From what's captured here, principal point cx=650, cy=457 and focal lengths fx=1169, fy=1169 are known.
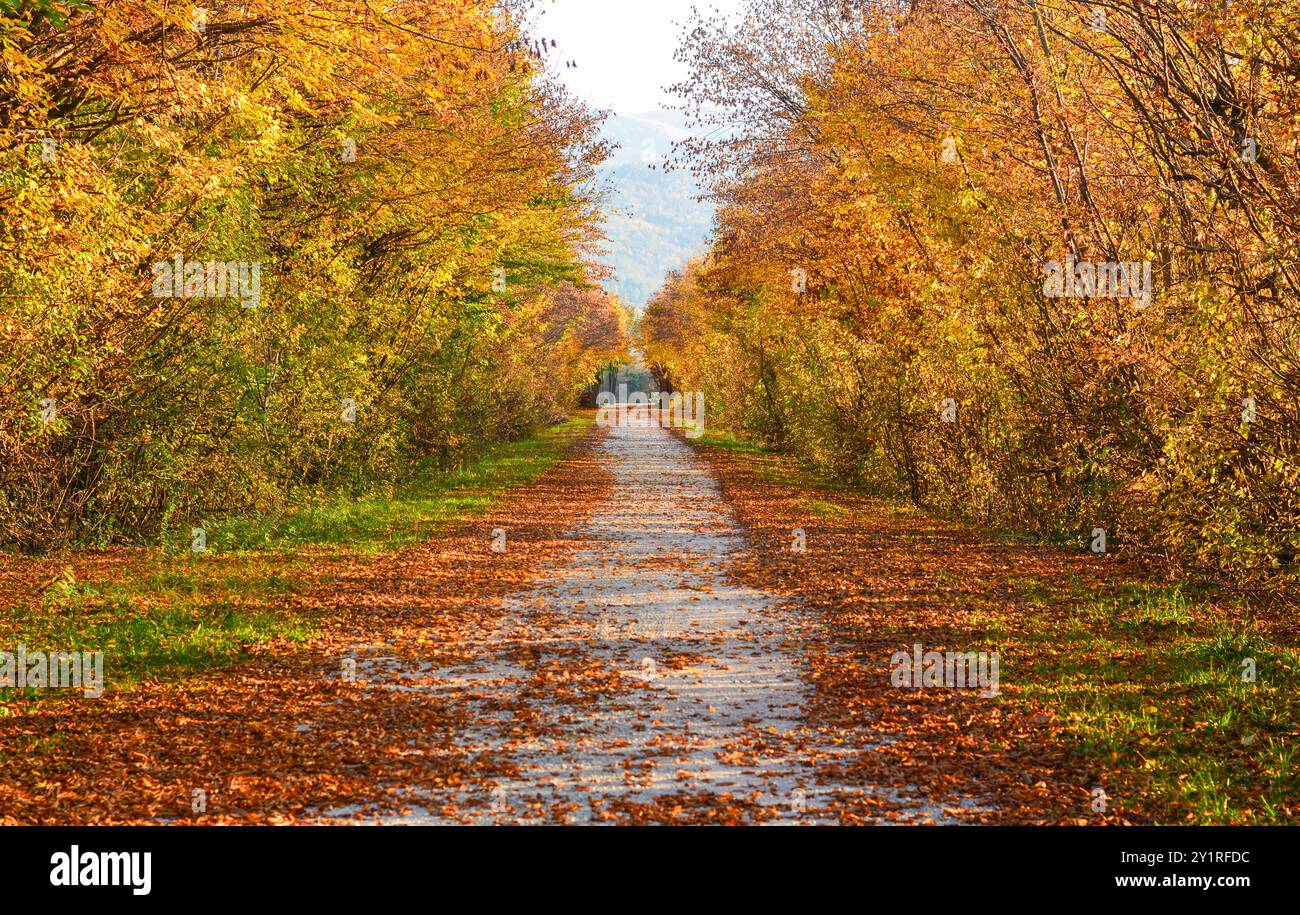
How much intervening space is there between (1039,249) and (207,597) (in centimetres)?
993

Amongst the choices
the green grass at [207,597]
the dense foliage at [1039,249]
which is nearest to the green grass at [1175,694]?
the dense foliage at [1039,249]

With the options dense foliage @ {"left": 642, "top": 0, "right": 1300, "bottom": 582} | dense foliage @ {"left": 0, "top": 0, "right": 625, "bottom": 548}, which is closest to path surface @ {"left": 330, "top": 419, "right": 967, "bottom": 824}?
dense foliage @ {"left": 642, "top": 0, "right": 1300, "bottom": 582}

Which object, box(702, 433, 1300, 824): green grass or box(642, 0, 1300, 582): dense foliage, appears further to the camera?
box(642, 0, 1300, 582): dense foliage

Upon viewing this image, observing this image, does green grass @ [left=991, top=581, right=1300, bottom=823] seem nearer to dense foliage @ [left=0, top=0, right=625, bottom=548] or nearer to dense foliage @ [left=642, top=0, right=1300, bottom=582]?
dense foliage @ [left=642, top=0, right=1300, bottom=582]

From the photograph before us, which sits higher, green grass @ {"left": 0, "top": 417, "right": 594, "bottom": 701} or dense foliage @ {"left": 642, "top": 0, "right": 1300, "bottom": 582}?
dense foliage @ {"left": 642, "top": 0, "right": 1300, "bottom": 582}

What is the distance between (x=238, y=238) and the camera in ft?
48.0

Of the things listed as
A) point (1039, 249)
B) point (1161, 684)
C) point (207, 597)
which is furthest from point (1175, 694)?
point (207, 597)

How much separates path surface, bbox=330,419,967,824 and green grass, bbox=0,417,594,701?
1.54 meters

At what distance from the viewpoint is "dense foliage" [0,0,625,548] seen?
995cm

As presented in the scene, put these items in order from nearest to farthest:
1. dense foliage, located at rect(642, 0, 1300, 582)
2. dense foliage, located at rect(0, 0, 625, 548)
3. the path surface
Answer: the path surface < dense foliage, located at rect(642, 0, 1300, 582) < dense foliage, located at rect(0, 0, 625, 548)

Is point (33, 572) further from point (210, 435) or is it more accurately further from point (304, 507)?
point (304, 507)

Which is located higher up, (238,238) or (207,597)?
(238,238)

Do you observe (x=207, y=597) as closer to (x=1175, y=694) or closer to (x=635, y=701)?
(x=635, y=701)

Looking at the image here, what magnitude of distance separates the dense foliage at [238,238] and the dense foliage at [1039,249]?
565cm
